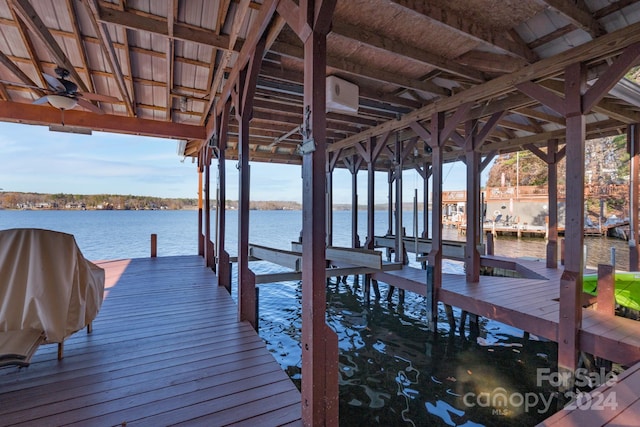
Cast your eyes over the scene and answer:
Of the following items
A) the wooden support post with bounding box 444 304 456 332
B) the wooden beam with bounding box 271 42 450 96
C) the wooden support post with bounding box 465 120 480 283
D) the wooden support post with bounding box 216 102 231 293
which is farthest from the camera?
the wooden support post with bounding box 465 120 480 283

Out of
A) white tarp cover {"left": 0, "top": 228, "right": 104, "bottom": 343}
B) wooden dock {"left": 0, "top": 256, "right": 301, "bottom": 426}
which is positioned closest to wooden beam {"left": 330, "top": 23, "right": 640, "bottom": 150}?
wooden dock {"left": 0, "top": 256, "right": 301, "bottom": 426}

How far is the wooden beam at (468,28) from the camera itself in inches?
Result: 113

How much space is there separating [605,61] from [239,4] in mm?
4621

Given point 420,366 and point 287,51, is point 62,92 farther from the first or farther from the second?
point 420,366

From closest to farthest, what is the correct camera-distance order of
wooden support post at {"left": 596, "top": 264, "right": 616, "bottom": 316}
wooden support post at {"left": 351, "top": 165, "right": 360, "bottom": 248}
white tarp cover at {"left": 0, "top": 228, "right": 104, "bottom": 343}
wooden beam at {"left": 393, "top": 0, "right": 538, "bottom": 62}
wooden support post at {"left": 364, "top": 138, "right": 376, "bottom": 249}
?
1. white tarp cover at {"left": 0, "top": 228, "right": 104, "bottom": 343}
2. wooden beam at {"left": 393, "top": 0, "right": 538, "bottom": 62}
3. wooden support post at {"left": 596, "top": 264, "right": 616, "bottom": 316}
4. wooden support post at {"left": 364, "top": 138, "right": 376, "bottom": 249}
5. wooden support post at {"left": 351, "top": 165, "right": 360, "bottom": 248}

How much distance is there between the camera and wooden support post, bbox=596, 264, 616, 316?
3.95 metres

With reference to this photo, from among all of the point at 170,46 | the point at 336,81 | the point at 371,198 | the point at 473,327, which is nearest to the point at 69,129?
the point at 170,46

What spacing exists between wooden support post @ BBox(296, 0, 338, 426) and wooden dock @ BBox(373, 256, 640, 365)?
3447 mm

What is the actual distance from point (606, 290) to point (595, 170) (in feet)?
113

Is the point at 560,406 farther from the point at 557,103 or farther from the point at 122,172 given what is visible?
the point at 122,172

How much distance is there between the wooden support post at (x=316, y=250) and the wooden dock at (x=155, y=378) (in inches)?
9.7

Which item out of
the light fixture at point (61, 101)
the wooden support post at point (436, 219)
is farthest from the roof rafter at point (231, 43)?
the wooden support post at point (436, 219)

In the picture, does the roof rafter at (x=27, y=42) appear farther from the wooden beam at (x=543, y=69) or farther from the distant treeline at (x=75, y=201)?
the distant treeline at (x=75, y=201)

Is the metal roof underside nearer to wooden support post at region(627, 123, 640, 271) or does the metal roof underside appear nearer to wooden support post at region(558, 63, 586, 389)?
wooden support post at region(627, 123, 640, 271)
